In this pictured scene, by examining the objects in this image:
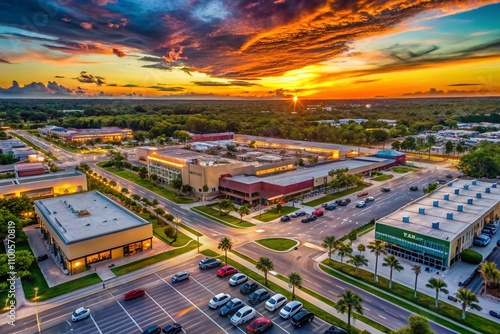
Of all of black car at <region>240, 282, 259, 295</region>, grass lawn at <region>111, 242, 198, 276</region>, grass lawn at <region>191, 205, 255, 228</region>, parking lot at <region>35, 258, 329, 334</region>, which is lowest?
parking lot at <region>35, 258, 329, 334</region>

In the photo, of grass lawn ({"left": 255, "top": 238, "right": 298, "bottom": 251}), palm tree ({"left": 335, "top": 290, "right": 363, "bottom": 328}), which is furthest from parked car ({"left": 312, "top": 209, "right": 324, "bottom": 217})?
palm tree ({"left": 335, "top": 290, "right": 363, "bottom": 328})

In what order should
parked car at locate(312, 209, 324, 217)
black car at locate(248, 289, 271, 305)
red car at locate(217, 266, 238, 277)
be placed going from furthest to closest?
parked car at locate(312, 209, 324, 217)
red car at locate(217, 266, 238, 277)
black car at locate(248, 289, 271, 305)

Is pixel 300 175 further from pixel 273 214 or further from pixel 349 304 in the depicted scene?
pixel 349 304

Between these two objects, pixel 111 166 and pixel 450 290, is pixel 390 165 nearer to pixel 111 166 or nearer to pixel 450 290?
pixel 450 290

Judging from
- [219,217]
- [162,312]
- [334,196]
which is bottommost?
[162,312]

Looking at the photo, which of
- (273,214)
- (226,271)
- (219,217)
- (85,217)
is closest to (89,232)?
(85,217)

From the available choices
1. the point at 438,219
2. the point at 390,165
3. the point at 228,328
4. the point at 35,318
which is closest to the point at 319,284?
the point at 228,328

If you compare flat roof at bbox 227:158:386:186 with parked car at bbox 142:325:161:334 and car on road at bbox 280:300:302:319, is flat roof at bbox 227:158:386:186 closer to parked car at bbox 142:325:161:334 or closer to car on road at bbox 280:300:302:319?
car on road at bbox 280:300:302:319
